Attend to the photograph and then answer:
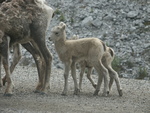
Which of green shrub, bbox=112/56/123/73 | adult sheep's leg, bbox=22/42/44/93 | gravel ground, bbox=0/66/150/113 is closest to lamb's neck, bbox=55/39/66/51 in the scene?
adult sheep's leg, bbox=22/42/44/93

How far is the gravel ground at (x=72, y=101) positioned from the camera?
39.4ft

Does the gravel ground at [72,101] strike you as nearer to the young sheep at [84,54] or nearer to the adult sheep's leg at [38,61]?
the adult sheep's leg at [38,61]

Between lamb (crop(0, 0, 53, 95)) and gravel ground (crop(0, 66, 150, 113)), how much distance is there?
661 mm

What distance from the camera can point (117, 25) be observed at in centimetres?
2697

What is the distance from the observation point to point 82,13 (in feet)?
92.3

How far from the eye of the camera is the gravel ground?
12008 mm

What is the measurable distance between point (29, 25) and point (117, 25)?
42.6ft

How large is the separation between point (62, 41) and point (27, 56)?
9916 mm

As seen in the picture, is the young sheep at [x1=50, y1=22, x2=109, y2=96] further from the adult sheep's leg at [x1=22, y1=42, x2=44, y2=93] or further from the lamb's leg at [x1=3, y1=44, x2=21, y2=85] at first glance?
the lamb's leg at [x1=3, y1=44, x2=21, y2=85]

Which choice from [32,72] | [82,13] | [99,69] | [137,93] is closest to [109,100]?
[99,69]

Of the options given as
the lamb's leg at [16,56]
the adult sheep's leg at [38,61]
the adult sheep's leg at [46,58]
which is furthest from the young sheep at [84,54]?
the lamb's leg at [16,56]

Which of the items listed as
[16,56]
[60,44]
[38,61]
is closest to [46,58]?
[60,44]

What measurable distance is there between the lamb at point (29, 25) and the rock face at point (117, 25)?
25.1 ft

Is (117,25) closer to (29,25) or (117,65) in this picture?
(117,65)
